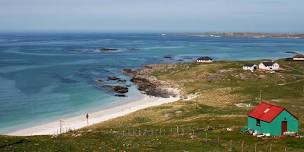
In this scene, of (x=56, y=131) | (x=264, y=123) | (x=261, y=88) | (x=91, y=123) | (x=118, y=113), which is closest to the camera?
(x=264, y=123)

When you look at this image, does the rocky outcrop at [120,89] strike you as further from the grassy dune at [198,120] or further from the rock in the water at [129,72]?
the rock in the water at [129,72]

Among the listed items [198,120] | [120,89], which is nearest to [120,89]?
[120,89]

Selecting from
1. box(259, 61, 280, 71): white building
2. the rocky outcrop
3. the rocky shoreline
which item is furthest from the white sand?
box(259, 61, 280, 71): white building

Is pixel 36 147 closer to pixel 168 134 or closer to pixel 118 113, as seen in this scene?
pixel 168 134

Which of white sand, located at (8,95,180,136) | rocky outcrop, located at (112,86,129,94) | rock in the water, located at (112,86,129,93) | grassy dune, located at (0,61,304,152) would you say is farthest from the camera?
rock in the water, located at (112,86,129,93)

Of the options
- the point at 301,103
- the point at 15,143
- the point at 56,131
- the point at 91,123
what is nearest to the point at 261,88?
the point at 301,103

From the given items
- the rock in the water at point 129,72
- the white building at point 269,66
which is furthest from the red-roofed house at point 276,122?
the rock in the water at point 129,72

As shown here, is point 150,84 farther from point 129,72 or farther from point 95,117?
point 95,117

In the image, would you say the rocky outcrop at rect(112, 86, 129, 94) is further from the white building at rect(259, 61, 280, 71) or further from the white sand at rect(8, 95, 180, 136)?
the white building at rect(259, 61, 280, 71)
